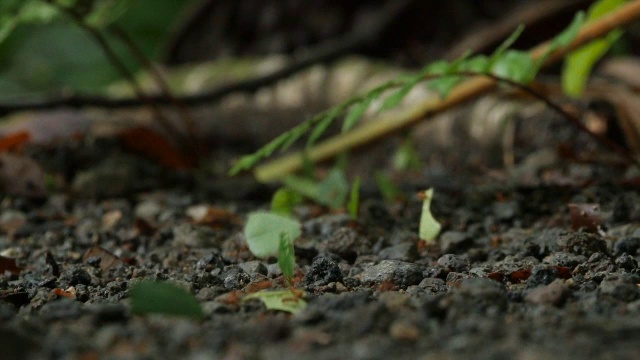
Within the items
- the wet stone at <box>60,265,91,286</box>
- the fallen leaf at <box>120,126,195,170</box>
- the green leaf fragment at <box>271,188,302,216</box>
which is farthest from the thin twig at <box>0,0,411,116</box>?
the wet stone at <box>60,265,91,286</box>

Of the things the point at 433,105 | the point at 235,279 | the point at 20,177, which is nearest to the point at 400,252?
the point at 235,279

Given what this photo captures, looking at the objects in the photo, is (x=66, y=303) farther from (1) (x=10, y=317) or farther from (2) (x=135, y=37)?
(2) (x=135, y=37)

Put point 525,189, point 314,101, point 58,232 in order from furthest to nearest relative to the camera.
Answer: point 314,101, point 525,189, point 58,232

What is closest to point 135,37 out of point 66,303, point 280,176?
point 280,176

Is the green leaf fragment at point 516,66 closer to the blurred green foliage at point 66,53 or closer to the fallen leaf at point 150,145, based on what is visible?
the fallen leaf at point 150,145

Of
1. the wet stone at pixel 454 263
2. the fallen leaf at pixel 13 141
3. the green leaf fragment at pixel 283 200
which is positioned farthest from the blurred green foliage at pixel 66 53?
the wet stone at pixel 454 263

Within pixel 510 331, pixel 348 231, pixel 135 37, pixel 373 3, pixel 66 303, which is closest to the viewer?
pixel 510 331

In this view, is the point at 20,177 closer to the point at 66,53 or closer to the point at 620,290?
the point at 620,290

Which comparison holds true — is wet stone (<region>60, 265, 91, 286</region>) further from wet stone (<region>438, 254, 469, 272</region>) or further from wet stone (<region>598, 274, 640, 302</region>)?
wet stone (<region>598, 274, 640, 302</region>)
